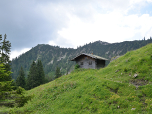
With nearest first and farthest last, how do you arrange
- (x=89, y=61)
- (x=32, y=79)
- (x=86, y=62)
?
(x=89, y=61), (x=86, y=62), (x=32, y=79)

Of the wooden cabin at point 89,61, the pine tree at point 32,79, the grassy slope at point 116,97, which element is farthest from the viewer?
the pine tree at point 32,79

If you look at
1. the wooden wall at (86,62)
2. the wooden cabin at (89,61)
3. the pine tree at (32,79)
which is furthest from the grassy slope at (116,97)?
the pine tree at (32,79)

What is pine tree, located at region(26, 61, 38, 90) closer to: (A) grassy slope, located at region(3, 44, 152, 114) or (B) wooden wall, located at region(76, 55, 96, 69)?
(B) wooden wall, located at region(76, 55, 96, 69)

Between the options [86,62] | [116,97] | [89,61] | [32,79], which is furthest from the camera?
[32,79]

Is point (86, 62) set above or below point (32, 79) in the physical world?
above

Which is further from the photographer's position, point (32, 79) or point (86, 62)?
point (32, 79)

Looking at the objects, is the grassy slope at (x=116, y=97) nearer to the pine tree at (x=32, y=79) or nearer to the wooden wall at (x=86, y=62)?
the wooden wall at (x=86, y=62)

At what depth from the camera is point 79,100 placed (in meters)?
13.4

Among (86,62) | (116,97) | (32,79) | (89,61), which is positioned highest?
(89,61)

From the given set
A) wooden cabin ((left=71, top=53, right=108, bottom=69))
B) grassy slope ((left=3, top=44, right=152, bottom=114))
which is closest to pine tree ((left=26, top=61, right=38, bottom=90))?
wooden cabin ((left=71, top=53, right=108, bottom=69))

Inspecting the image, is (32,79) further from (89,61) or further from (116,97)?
(116,97)

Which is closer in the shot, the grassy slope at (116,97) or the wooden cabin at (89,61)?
the grassy slope at (116,97)

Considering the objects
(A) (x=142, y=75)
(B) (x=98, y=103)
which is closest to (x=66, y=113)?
(B) (x=98, y=103)

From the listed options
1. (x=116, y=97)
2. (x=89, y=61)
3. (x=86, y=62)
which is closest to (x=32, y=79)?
(x=86, y=62)
